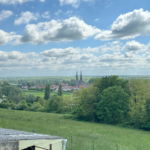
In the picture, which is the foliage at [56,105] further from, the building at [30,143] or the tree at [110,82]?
the building at [30,143]

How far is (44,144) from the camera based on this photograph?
10.3 metres

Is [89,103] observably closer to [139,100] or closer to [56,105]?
[139,100]

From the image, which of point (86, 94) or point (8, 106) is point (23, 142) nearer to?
point (86, 94)

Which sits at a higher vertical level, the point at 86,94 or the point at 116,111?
the point at 86,94

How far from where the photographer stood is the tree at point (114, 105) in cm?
4038

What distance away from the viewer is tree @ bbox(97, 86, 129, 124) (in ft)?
132

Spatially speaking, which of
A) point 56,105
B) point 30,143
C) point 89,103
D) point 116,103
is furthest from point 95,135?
point 56,105

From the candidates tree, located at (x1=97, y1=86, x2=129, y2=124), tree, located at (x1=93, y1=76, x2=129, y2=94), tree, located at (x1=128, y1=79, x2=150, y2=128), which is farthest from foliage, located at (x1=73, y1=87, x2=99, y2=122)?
tree, located at (x1=128, y1=79, x2=150, y2=128)

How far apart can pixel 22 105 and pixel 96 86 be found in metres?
36.3

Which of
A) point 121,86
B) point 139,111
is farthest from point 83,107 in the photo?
point 139,111

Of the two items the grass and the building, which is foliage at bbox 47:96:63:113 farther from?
the building

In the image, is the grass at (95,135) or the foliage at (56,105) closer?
the grass at (95,135)

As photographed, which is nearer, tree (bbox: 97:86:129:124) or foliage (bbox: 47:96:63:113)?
tree (bbox: 97:86:129:124)

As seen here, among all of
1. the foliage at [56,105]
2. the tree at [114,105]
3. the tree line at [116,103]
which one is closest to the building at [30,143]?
the tree line at [116,103]
